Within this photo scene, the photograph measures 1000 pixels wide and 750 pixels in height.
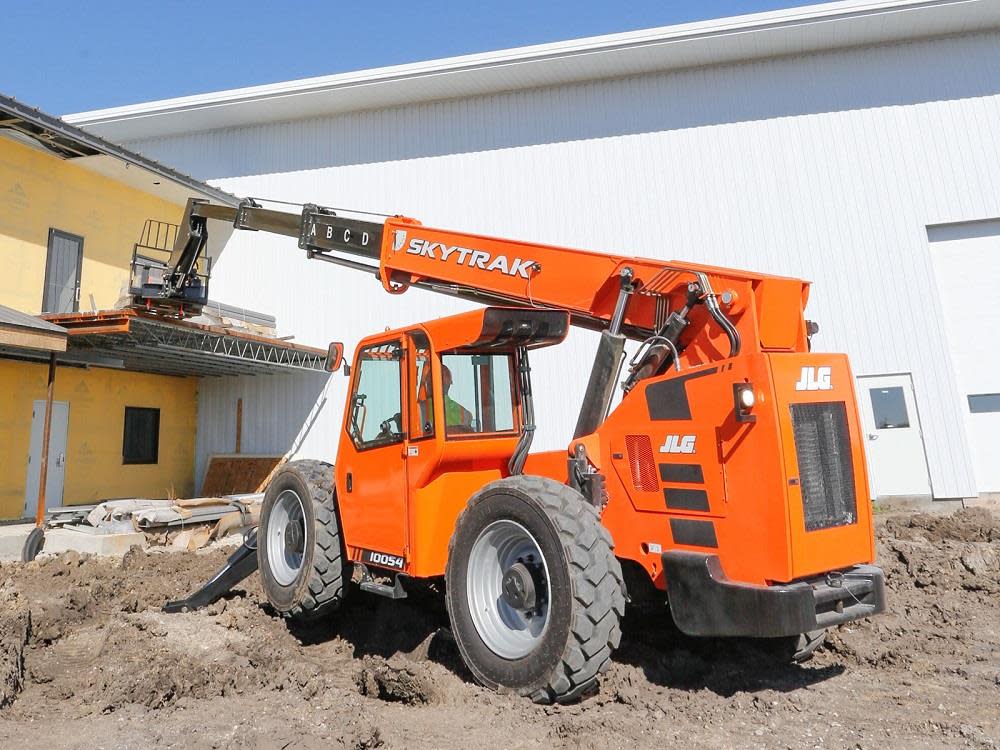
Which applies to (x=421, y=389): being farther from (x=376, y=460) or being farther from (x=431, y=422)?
(x=376, y=460)

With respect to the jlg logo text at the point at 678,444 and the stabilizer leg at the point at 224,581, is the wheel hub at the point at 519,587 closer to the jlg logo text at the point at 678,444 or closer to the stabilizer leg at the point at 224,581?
the jlg logo text at the point at 678,444

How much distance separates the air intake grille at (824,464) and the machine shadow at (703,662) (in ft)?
4.02

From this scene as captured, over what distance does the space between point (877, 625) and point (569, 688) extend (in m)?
3.29

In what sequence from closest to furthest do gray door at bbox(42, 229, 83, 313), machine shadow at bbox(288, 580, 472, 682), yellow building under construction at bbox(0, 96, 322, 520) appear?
machine shadow at bbox(288, 580, 472, 682) < yellow building under construction at bbox(0, 96, 322, 520) < gray door at bbox(42, 229, 83, 313)

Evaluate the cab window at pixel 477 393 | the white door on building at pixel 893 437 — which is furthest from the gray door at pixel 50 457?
the white door on building at pixel 893 437

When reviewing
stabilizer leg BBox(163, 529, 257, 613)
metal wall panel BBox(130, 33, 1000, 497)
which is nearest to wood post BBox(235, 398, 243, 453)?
metal wall panel BBox(130, 33, 1000, 497)

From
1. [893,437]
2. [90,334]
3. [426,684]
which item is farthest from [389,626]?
[893,437]

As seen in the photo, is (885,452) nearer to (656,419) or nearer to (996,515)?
(996,515)

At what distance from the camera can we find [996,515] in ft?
40.9

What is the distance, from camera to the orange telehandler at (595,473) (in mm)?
3777

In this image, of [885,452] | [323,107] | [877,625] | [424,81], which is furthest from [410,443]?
[323,107]

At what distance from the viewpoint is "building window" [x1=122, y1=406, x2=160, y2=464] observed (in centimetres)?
1645

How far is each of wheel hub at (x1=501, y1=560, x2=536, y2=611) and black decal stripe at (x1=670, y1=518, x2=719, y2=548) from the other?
92cm

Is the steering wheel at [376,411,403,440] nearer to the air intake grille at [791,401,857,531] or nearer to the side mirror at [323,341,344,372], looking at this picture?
the side mirror at [323,341,344,372]
